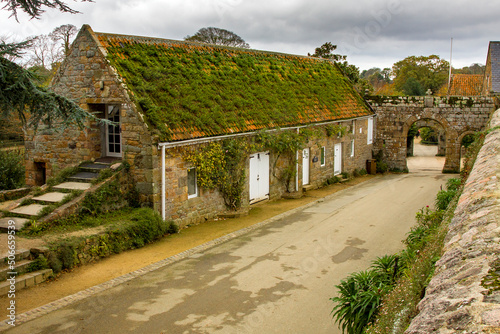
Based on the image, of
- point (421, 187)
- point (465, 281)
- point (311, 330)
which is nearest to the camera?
point (465, 281)

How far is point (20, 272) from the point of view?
9352 millimetres

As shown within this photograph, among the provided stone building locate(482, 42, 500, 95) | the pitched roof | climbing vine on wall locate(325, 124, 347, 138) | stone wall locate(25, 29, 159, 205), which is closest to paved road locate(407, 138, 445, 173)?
the pitched roof

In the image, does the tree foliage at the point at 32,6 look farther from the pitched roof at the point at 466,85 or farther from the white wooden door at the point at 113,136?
the pitched roof at the point at 466,85

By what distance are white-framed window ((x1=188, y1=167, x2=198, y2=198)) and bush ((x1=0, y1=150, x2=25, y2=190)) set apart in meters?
9.23

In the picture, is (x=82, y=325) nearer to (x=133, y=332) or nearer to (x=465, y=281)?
(x=133, y=332)

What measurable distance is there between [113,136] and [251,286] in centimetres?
870

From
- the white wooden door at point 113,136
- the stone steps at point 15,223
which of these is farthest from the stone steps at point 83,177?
the stone steps at point 15,223

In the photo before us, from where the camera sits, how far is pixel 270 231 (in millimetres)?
14289

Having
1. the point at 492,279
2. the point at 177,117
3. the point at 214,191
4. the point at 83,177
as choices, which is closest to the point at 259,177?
the point at 214,191

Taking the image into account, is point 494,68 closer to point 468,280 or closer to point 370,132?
point 370,132

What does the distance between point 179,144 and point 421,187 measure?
15310 millimetres

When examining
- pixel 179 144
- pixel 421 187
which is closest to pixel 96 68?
pixel 179 144

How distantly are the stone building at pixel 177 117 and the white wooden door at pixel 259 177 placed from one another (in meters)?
0.04

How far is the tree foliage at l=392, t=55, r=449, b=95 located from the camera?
6197cm
